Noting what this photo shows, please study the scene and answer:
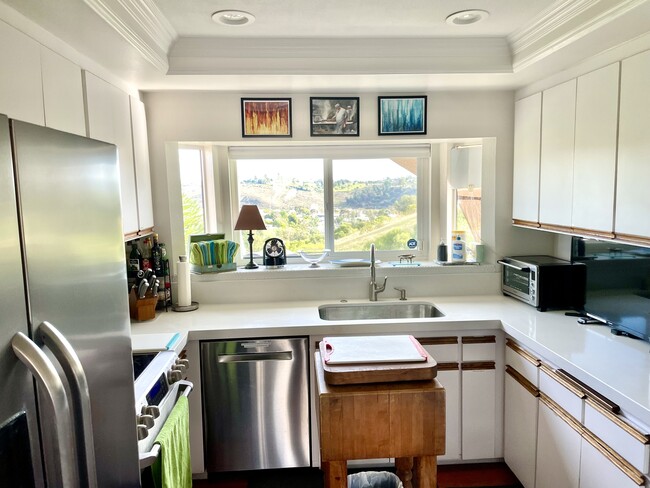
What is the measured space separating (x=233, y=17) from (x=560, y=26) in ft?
4.74

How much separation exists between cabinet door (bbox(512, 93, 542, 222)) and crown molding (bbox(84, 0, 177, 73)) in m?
2.01

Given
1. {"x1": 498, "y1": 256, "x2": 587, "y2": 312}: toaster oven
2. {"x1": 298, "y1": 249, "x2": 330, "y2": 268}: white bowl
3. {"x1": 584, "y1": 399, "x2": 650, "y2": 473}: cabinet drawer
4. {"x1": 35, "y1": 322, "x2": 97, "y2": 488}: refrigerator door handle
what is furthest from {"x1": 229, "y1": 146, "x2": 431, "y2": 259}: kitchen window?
{"x1": 35, "y1": 322, "x2": 97, "y2": 488}: refrigerator door handle

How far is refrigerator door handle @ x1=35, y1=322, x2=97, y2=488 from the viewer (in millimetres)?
730

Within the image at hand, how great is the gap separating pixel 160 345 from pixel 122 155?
3.23ft

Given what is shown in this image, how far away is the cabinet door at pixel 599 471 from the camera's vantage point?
1517mm

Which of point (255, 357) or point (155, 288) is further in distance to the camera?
point (155, 288)

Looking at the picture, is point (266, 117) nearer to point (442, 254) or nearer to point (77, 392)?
point (442, 254)

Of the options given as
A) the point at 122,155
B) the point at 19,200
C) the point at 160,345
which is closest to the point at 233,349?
the point at 160,345

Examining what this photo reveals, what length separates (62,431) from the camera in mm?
699

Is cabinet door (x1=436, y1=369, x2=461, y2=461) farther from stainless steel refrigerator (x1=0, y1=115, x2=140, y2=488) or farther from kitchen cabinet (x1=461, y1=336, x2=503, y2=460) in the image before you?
stainless steel refrigerator (x1=0, y1=115, x2=140, y2=488)

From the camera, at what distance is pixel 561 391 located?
1873 millimetres

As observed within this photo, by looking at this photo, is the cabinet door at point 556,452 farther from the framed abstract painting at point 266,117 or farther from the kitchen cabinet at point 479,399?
the framed abstract painting at point 266,117

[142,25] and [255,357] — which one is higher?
[142,25]

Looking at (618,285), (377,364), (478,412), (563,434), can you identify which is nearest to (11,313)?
(377,364)
